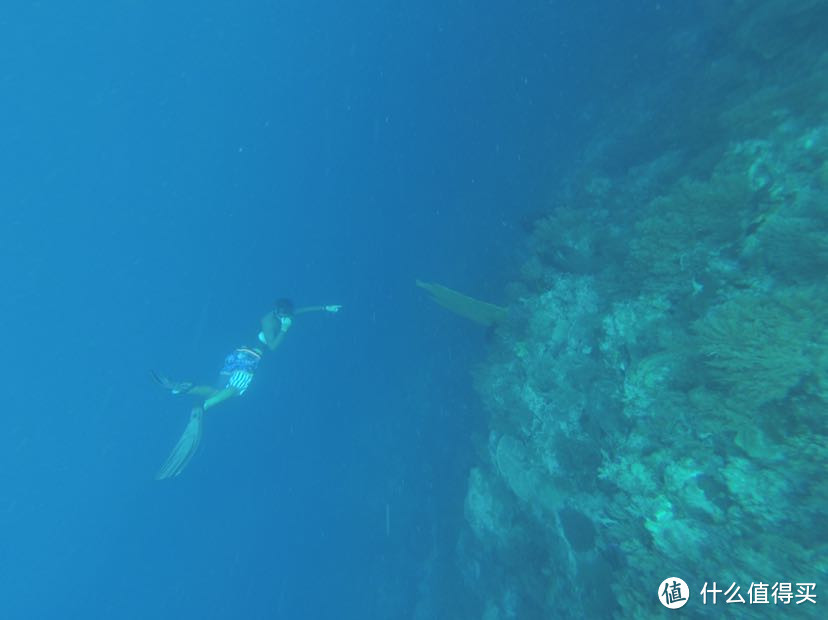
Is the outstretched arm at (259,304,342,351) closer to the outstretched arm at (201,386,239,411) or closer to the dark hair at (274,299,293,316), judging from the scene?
the dark hair at (274,299,293,316)

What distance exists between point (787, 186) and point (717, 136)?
3.09m

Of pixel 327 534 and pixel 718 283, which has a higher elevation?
pixel 327 534

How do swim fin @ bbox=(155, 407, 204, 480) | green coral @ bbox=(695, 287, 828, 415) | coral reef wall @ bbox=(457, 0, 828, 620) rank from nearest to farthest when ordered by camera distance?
green coral @ bbox=(695, 287, 828, 415)
coral reef wall @ bbox=(457, 0, 828, 620)
swim fin @ bbox=(155, 407, 204, 480)

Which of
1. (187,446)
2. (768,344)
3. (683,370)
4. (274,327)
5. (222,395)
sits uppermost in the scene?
(274,327)

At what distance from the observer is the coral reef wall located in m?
4.66

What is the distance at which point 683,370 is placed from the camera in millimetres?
5734

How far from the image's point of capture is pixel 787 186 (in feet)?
19.1

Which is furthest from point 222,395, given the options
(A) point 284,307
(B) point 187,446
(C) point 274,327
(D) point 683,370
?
(D) point 683,370

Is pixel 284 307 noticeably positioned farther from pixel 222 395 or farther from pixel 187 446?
pixel 187 446

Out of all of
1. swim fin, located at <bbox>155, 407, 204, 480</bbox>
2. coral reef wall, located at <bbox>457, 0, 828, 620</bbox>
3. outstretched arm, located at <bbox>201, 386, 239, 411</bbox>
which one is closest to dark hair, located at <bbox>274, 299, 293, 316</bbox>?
outstretched arm, located at <bbox>201, 386, 239, 411</bbox>

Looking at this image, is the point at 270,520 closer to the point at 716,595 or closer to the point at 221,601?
the point at 221,601

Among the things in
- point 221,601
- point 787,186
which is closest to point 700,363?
point 787,186

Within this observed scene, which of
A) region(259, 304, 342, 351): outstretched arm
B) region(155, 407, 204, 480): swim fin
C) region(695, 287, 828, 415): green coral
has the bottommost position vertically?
region(695, 287, 828, 415): green coral

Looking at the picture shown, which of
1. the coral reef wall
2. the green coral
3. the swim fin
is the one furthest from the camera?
the swim fin
